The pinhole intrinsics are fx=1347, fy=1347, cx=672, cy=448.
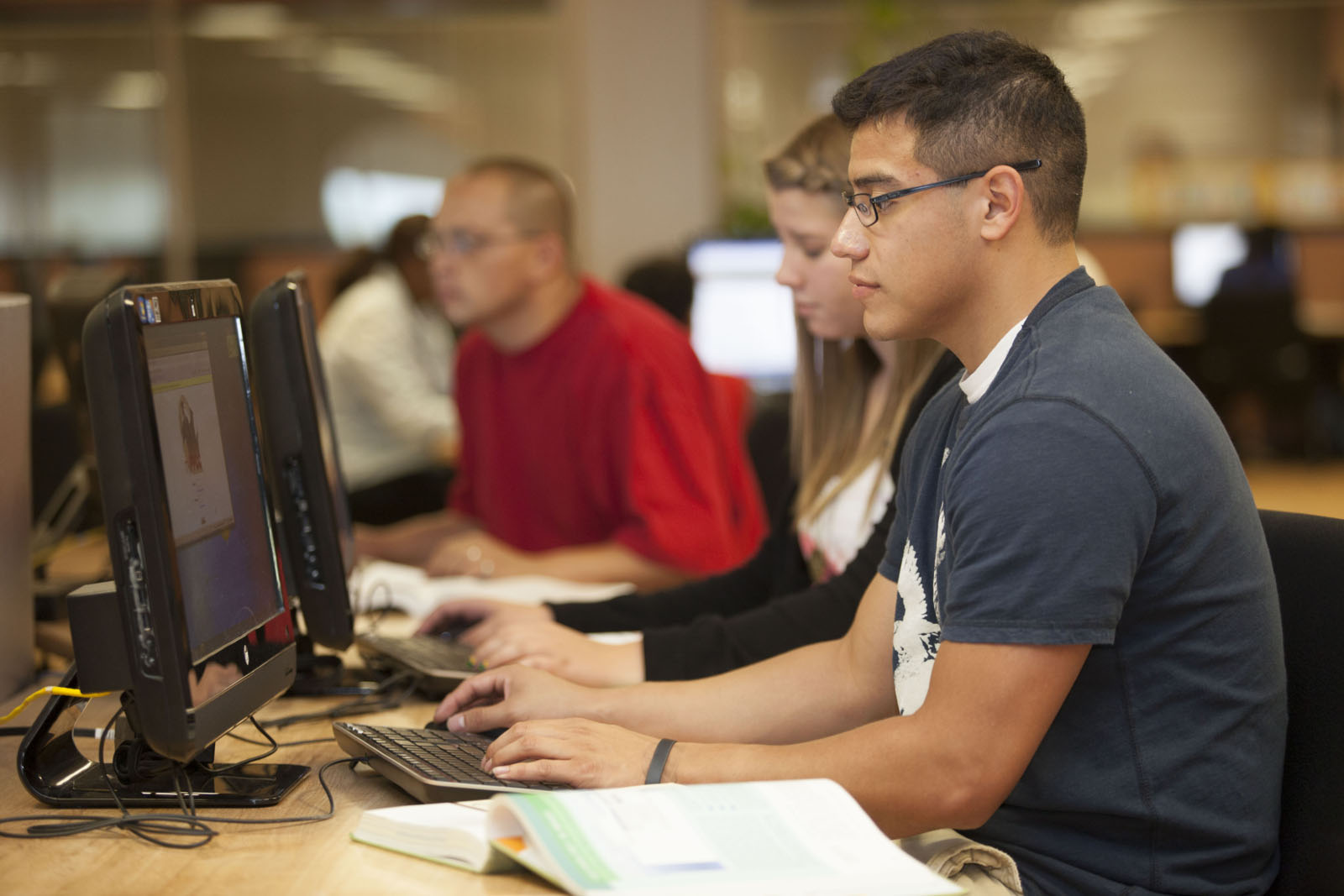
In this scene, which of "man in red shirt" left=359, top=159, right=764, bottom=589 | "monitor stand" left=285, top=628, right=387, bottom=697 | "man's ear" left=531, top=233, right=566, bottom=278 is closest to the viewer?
"monitor stand" left=285, top=628, right=387, bottom=697

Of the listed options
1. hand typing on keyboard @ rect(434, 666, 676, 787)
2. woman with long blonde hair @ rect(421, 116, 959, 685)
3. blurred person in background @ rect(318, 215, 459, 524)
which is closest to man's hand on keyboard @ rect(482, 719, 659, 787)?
hand typing on keyboard @ rect(434, 666, 676, 787)

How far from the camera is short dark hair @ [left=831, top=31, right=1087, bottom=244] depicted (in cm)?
120

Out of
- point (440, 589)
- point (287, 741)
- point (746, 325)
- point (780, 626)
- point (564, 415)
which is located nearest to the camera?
point (287, 741)

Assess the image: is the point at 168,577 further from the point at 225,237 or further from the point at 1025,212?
the point at 225,237

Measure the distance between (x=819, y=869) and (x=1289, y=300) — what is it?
24.7ft

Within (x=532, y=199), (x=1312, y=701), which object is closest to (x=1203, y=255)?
(x=532, y=199)

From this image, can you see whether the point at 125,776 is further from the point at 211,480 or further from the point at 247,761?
the point at 211,480

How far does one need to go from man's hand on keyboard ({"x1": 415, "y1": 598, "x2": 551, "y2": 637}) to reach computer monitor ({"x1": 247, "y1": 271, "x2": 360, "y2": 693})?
247mm

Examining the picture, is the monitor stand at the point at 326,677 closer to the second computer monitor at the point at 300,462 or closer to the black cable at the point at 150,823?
the second computer monitor at the point at 300,462

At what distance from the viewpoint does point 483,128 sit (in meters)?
7.45

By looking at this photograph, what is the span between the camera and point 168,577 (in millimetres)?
1065

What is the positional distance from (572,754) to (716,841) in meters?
0.23

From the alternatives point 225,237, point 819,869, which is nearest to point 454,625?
point 819,869

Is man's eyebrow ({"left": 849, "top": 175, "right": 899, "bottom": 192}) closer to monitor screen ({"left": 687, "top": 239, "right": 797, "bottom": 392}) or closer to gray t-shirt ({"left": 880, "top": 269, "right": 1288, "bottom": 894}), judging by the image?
gray t-shirt ({"left": 880, "top": 269, "right": 1288, "bottom": 894})
